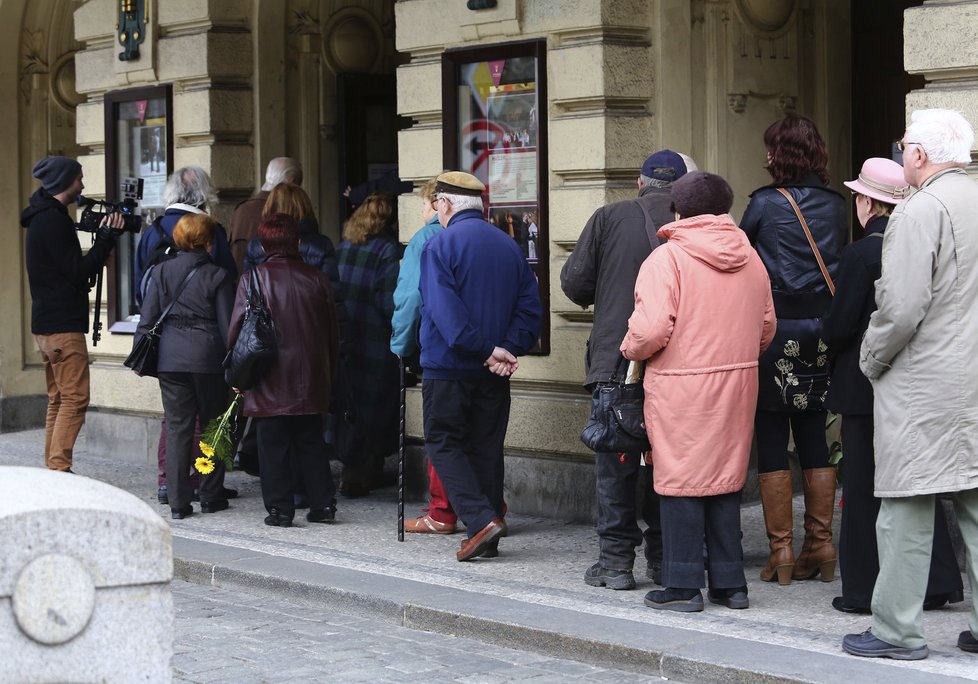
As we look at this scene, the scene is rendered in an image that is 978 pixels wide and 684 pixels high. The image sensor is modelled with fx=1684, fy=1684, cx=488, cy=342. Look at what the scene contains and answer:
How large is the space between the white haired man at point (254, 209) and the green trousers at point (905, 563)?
5.37 meters

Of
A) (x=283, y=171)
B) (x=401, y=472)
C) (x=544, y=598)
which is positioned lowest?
(x=544, y=598)

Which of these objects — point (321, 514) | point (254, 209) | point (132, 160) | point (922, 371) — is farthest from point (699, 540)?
point (132, 160)

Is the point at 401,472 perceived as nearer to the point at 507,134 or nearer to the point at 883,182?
the point at 507,134

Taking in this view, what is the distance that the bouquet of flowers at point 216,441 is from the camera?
9.26 meters

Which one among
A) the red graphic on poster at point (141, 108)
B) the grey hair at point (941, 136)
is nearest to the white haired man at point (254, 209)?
the red graphic on poster at point (141, 108)

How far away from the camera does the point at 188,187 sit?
397 inches

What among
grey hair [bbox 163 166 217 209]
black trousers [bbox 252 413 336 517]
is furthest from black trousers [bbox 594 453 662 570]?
grey hair [bbox 163 166 217 209]

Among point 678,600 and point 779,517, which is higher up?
point 779,517

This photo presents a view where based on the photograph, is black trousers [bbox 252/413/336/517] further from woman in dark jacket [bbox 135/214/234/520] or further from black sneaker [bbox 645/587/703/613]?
black sneaker [bbox 645/587/703/613]

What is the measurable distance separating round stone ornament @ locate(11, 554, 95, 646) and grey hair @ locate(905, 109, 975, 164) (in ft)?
10.7

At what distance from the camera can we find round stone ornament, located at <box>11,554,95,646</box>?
3885 millimetres

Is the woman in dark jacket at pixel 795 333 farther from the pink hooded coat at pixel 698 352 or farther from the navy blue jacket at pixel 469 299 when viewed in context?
the navy blue jacket at pixel 469 299

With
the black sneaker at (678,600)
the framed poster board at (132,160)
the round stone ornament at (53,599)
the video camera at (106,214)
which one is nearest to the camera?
the round stone ornament at (53,599)

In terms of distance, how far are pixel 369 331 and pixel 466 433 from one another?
1.97m
